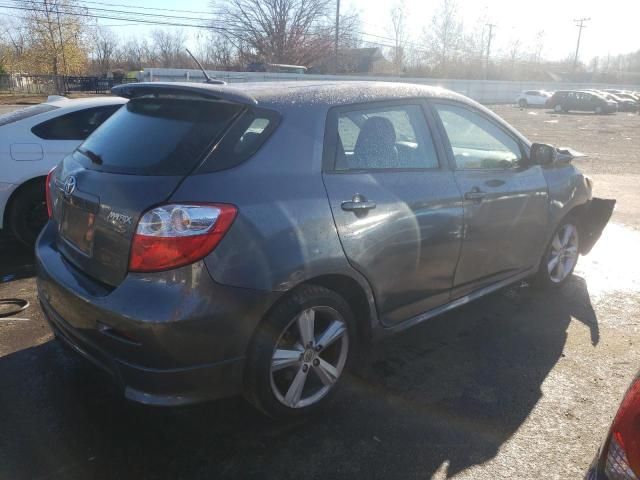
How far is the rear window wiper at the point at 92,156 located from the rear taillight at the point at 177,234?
674 mm

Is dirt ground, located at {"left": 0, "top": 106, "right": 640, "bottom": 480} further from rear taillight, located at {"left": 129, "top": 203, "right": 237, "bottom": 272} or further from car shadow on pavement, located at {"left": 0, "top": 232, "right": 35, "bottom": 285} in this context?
rear taillight, located at {"left": 129, "top": 203, "right": 237, "bottom": 272}

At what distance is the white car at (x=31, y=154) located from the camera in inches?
201

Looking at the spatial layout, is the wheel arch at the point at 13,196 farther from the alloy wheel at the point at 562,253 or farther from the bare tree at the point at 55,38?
the bare tree at the point at 55,38

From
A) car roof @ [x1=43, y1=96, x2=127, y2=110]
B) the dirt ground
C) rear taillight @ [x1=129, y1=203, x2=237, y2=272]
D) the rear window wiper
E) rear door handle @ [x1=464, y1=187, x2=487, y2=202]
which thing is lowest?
the dirt ground

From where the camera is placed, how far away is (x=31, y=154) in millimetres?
5168

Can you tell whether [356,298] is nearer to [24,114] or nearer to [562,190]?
[562,190]

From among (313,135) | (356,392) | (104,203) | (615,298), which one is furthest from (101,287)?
(615,298)

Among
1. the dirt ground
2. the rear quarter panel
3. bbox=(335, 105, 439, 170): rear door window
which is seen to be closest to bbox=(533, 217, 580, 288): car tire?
the rear quarter panel

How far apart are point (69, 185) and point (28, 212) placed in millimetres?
2928

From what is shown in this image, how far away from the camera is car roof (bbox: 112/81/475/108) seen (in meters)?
2.70

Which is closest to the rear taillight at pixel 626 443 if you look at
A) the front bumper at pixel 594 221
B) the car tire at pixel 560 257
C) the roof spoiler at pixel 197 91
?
the roof spoiler at pixel 197 91

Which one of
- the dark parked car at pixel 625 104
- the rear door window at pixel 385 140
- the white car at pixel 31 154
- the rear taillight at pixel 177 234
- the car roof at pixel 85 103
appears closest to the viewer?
the rear taillight at pixel 177 234

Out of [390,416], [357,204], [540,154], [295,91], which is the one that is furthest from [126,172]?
[540,154]

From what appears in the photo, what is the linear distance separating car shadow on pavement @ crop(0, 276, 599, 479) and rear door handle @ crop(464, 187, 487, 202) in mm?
1064
